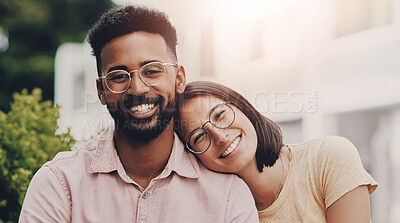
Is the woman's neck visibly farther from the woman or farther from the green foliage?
the green foliage

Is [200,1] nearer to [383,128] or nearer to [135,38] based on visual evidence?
[383,128]

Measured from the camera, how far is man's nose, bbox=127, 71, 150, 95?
101 inches

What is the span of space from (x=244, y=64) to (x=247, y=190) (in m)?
6.69

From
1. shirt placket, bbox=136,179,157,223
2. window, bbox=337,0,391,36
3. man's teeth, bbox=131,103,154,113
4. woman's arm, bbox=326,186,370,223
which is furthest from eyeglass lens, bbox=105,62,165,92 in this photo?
window, bbox=337,0,391,36

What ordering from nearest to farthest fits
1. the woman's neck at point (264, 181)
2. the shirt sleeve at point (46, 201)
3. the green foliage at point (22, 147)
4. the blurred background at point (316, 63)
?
the shirt sleeve at point (46, 201) < the woman's neck at point (264, 181) < the green foliage at point (22, 147) < the blurred background at point (316, 63)

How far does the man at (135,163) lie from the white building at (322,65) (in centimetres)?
555

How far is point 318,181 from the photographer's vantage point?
9.78 feet

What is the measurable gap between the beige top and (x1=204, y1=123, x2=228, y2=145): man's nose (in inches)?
19.7

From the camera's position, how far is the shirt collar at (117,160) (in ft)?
8.92

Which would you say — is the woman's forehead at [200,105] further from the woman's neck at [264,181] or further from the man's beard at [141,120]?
the woman's neck at [264,181]

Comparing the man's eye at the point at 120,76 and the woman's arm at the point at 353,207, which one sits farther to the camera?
the woman's arm at the point at 353,207

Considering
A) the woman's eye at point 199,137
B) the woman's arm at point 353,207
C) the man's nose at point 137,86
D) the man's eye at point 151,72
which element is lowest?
the woman's arm at point 353,207

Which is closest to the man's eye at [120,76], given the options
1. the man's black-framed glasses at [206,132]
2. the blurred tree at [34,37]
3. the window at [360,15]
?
→ the man's black-framed glasses at [206,132]

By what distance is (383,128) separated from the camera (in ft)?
29.4
